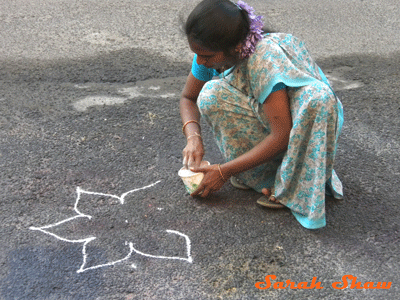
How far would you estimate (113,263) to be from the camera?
207 centimetres

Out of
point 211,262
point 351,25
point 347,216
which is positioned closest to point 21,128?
point 211,262

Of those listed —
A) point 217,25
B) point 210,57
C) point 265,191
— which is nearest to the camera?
point 217,25

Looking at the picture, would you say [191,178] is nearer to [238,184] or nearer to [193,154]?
[193,154]

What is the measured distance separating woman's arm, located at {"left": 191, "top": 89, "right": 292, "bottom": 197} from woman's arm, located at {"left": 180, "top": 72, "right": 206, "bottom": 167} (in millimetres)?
80

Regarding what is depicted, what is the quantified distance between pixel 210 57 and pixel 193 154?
1.65 feet

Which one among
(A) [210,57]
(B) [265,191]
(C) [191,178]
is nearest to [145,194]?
(C) [191,178]

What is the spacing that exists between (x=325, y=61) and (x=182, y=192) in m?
2.47

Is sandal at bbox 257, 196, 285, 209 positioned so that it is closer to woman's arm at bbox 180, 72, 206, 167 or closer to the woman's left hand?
the woman's left hand

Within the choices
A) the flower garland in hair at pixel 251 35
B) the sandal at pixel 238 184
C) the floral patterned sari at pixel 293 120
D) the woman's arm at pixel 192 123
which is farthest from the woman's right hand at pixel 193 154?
the flower garland in hair at pixel 251 35

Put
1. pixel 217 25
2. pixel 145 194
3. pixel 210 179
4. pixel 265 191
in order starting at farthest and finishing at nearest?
1. pixel 145 194
2. pixel 265 191
3. pixel 210 179
4. pixel 217 25

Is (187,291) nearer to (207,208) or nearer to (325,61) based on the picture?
(207,208)

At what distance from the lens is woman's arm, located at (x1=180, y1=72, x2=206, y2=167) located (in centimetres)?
238

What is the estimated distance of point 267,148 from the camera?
2.22 m

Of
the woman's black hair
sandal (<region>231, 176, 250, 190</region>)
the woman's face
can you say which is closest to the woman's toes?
sandal (<region>231, 176, 250, 190</region>)
